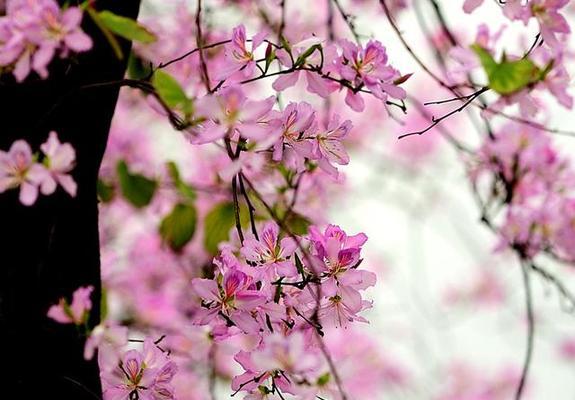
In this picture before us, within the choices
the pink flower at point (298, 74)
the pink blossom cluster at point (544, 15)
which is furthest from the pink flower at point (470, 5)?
the pink flower at point (298, 74)

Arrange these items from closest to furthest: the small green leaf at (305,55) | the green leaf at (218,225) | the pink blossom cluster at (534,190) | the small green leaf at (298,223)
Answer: the small green leaf at (305,55)
the small green leaf at (298,223)
the green leaf at (218,225)
the pink blossom cluster at (534,190)

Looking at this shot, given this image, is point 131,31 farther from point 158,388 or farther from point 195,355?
point 195,355

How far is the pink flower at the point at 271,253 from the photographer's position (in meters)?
0.64

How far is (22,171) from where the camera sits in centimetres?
58

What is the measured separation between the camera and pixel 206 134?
561 mm

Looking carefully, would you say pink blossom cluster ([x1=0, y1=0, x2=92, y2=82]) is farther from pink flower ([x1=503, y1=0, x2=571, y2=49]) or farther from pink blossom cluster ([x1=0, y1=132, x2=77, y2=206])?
pink flower ([x1=503, y1=0, x2=571, y2=49])

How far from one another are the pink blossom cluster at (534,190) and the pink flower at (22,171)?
0.80 metres

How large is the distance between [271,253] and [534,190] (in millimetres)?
892

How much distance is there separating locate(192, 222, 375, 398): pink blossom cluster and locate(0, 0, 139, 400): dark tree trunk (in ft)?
0.44

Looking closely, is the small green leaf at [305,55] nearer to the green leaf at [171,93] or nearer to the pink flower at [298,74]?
the pink flower at [298,74]

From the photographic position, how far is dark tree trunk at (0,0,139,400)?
67cm

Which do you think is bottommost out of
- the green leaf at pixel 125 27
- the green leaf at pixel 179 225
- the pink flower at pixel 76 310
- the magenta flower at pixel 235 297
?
the green leaf at pixel 179 225

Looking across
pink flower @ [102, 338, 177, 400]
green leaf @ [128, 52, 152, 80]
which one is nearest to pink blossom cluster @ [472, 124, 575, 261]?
green leaf @ [128, 52, 152, 80]

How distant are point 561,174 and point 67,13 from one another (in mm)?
1060
